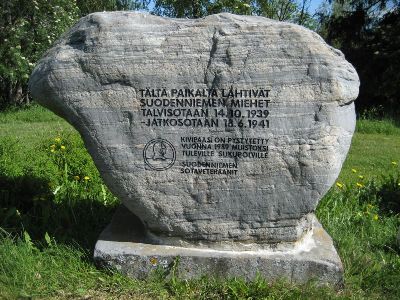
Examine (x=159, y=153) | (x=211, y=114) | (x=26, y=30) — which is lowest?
(x=159, y=153)

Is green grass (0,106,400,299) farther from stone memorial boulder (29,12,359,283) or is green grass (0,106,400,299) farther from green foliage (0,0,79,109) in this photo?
green foliage (0,0,79,109)

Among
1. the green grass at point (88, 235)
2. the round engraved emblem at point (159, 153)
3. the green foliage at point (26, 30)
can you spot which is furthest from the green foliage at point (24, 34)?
the round engraved emblem at point (159, 153)

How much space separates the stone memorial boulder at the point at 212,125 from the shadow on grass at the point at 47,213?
1.99ft

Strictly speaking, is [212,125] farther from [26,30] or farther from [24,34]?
[26,30]

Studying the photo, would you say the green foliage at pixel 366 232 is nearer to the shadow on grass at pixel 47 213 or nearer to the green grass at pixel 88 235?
the green grass at pixel 88 235

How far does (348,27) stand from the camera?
1430 cm

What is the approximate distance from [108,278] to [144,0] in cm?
1846

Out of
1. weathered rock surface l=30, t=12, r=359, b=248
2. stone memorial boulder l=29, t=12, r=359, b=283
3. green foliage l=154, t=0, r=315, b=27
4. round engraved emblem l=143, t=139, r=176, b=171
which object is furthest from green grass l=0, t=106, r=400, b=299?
green foliage l=154, t=0, r=315, b=27

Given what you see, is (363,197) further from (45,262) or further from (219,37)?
(45,262)

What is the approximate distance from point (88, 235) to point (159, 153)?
102cm

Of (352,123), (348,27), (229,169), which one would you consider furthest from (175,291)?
(348,27)

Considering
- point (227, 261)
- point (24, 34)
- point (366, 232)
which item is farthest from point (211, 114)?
point (24, 34)

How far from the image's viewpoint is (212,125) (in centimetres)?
360

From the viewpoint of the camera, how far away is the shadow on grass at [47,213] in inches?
166
